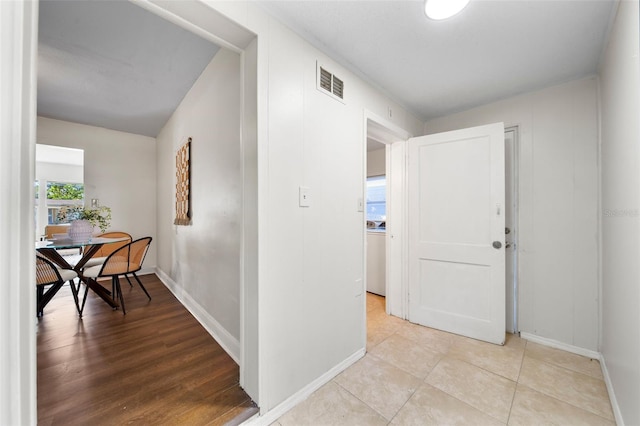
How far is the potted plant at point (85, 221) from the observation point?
8.63 ft

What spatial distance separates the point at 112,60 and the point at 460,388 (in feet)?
13.0

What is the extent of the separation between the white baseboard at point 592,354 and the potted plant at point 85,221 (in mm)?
4476

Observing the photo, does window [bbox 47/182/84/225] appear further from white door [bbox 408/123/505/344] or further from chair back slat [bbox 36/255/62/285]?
white door [bbox 408/123/505/344]

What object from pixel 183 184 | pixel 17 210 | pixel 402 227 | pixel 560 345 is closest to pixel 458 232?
pixel 402 227

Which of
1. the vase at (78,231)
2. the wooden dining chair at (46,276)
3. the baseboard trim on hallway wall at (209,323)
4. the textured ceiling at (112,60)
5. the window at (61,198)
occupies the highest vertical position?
the textured ceiling at (112,60)

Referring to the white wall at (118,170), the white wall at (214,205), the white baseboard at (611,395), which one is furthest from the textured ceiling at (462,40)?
the white wall at (118,170)

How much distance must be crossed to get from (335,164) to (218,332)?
1786 mm

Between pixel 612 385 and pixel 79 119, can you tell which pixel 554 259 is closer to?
pixel 612 385

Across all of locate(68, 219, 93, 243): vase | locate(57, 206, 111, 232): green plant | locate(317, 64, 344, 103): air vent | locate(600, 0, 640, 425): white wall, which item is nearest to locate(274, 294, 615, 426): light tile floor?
locate(600, 0, 640, 425): white wall

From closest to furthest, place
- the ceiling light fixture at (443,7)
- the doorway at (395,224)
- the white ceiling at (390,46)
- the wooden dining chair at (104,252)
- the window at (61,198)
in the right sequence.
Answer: the ceiling light fixture at (443,7)
the white ceiling at (390,46)
the doorway at (395,224)
the wooden dining chair at (104,252)
the window at (61,198)

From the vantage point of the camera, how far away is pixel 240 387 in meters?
1.59

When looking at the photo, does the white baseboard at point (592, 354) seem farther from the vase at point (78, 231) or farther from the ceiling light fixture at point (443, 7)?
the vase at point (78, 231)

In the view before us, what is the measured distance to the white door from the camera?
87.4 inches

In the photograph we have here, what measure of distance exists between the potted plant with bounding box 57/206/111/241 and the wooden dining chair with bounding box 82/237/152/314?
1.11ft
